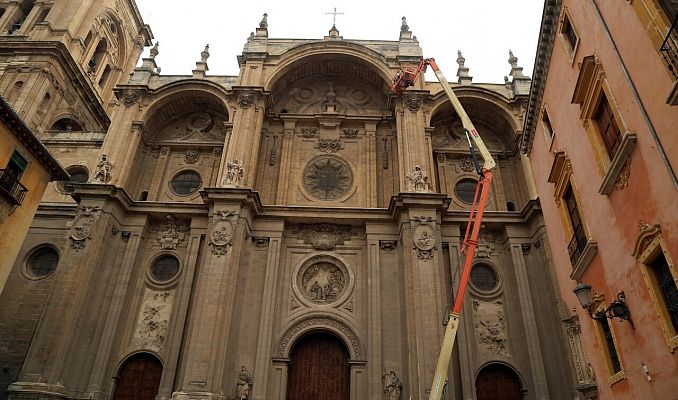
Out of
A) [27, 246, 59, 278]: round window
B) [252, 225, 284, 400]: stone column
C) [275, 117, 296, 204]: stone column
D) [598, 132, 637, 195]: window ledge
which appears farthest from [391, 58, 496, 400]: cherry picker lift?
[27, 246, 59, 278]: round window

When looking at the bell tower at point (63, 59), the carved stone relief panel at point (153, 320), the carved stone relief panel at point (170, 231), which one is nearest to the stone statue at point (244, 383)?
the carved stone relief panel at point (153, 320)

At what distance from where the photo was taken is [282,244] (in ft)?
69.5

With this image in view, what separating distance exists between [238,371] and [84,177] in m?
13.8

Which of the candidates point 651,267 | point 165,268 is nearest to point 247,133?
point 165,268

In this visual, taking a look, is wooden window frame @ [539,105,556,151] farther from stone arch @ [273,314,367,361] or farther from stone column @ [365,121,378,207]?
stone arch @ [273,314,367,361]

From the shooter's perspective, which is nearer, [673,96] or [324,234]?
[673,96]

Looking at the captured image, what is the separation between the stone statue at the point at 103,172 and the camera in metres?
21.0

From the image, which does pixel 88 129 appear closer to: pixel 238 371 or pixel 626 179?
pixel 238 371

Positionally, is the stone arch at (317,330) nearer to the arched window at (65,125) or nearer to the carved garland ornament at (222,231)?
the carved garland ornament at (222,231)

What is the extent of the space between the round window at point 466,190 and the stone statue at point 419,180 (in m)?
3.04

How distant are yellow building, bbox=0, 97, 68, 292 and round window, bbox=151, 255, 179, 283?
5.68m

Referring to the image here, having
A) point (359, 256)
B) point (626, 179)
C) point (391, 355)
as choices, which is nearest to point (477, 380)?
point (391, 355)

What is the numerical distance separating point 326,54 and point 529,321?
16.7 meters

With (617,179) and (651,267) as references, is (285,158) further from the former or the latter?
(651,267)
